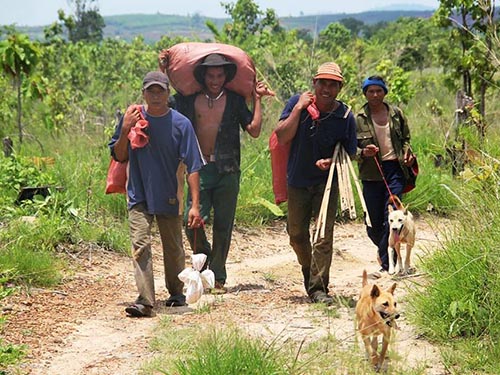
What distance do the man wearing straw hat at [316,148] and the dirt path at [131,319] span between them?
397mm

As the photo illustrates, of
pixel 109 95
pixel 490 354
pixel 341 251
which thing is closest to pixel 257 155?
pixel 341 251

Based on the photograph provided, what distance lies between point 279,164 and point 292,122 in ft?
1.64

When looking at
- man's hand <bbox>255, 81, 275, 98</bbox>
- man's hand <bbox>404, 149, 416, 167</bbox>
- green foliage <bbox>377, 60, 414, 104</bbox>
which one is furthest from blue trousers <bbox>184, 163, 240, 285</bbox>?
green foliage <bbox>377, 60, 414, 104</bbox>

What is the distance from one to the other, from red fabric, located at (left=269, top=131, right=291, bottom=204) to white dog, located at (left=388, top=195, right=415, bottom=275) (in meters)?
1.12

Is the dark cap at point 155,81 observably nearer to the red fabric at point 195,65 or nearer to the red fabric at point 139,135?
the red fabric at point 139,135

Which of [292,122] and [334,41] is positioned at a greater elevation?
[292,122]

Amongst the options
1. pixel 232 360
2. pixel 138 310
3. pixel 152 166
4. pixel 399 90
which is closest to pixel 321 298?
pixel 138 310

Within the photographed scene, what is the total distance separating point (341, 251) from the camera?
9984 mm

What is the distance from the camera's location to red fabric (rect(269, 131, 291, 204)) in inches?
285

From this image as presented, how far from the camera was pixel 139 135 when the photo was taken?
661 centimetres

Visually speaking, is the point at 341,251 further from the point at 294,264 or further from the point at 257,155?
the point at 257,155

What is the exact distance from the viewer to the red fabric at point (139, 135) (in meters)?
6.60

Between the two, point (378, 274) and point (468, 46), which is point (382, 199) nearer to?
point (378, 274)

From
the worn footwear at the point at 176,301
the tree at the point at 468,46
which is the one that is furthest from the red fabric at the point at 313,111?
the tree at the point at 468,46
